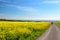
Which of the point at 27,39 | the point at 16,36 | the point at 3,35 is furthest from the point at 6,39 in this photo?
the point at 27,39

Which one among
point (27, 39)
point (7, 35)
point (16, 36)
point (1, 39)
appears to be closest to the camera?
point (1, 39)

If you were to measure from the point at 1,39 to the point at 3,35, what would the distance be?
1.46 feet

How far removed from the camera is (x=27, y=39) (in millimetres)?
12875

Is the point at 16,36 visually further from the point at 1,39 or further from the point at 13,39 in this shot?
the point at 1,39

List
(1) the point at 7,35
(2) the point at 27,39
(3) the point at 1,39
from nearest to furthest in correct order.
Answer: (3) the point at 1,39 < (1) the point at 7,35 < (2) the point at 27,39

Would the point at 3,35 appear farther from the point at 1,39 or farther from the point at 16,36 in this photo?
the point at 16,36

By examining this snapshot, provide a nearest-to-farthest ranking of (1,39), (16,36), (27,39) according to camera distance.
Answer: (1,39)
(16,36)
(27,39)

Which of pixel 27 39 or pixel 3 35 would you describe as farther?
pixel 27 39

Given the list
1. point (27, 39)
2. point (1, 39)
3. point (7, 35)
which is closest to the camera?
point (1, 39)

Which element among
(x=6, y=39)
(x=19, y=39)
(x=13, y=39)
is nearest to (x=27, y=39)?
(x=19, y=39)

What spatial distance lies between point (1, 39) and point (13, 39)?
1.44m

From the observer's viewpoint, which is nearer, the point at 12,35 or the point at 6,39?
the point at 6,39

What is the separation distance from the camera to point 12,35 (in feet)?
35.6

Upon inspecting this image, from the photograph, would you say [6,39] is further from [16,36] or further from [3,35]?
[16,36]
